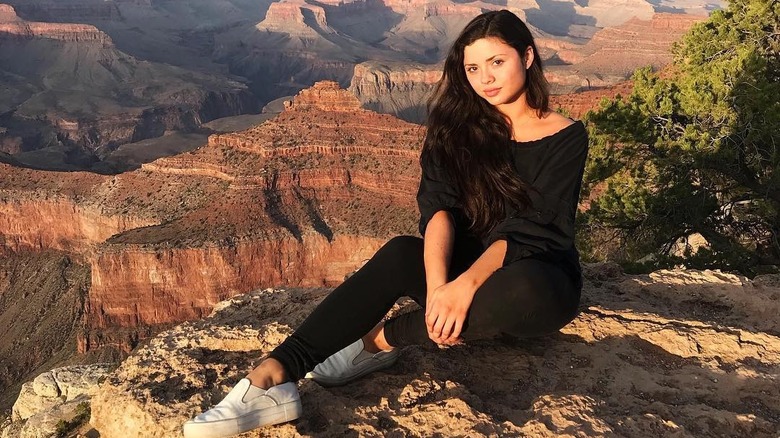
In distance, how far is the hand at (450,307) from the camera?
10.5ft

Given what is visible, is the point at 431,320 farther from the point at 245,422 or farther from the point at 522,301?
the point at 245,422

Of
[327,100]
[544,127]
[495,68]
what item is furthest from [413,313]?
[327,100]

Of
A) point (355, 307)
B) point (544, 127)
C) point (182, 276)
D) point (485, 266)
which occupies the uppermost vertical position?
point (544, 127)

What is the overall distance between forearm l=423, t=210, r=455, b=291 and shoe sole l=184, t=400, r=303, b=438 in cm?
118

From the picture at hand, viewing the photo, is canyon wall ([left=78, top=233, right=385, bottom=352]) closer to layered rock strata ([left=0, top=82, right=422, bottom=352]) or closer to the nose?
layered rock strata ([left=0, top=82, right=422, bottom=352])

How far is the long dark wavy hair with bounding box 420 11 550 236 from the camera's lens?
12.1 feet

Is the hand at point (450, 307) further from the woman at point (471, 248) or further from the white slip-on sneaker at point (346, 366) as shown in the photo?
the white slip-on sneaker at point (346, 366)

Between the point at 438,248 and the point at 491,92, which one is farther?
the point at 491,92

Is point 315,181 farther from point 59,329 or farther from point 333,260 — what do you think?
point 59,329

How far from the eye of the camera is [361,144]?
3772cm

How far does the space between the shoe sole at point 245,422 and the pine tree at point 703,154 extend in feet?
29.6

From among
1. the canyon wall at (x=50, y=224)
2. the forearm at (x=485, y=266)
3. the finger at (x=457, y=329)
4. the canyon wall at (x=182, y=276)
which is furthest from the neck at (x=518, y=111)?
the canyon wall at (x=50, y=224)

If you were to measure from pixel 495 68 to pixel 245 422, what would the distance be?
115 inches

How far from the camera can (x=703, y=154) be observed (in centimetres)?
960
